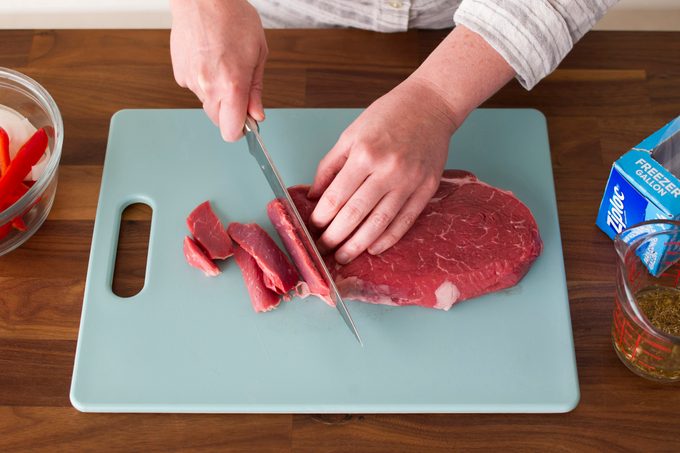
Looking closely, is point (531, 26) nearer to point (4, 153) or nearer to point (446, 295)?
point (446, 295)

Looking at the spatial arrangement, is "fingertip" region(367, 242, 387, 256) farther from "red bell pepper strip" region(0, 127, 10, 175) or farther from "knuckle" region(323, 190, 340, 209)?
"red bell pepper strip" region(0, 127, 10, 175)

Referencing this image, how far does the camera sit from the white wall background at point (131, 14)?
288 cm

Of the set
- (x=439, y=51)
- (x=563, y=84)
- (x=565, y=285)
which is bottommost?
(x=565, y=285)

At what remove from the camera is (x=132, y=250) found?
206 cm

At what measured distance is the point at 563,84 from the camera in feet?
7.44

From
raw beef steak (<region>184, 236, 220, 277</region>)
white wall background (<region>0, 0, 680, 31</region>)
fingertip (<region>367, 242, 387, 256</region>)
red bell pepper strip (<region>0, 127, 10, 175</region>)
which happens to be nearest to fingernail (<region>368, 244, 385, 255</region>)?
fingertip (<region>367, 242, 387, 256</region>)

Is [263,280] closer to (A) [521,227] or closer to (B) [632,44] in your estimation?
(A) [521,227]

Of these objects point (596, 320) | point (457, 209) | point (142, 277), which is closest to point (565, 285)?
point (596, 320)

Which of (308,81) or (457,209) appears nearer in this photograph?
(457,209)

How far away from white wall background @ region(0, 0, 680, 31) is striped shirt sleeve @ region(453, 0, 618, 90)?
1223 mm

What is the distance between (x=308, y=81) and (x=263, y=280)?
25.8 inches

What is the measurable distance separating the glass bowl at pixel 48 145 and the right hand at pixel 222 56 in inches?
15.1

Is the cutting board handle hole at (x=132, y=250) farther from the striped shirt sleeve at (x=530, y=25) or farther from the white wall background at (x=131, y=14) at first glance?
the white wall background at (x=131, y=14)

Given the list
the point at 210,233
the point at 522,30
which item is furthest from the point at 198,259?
the point at 522,30
